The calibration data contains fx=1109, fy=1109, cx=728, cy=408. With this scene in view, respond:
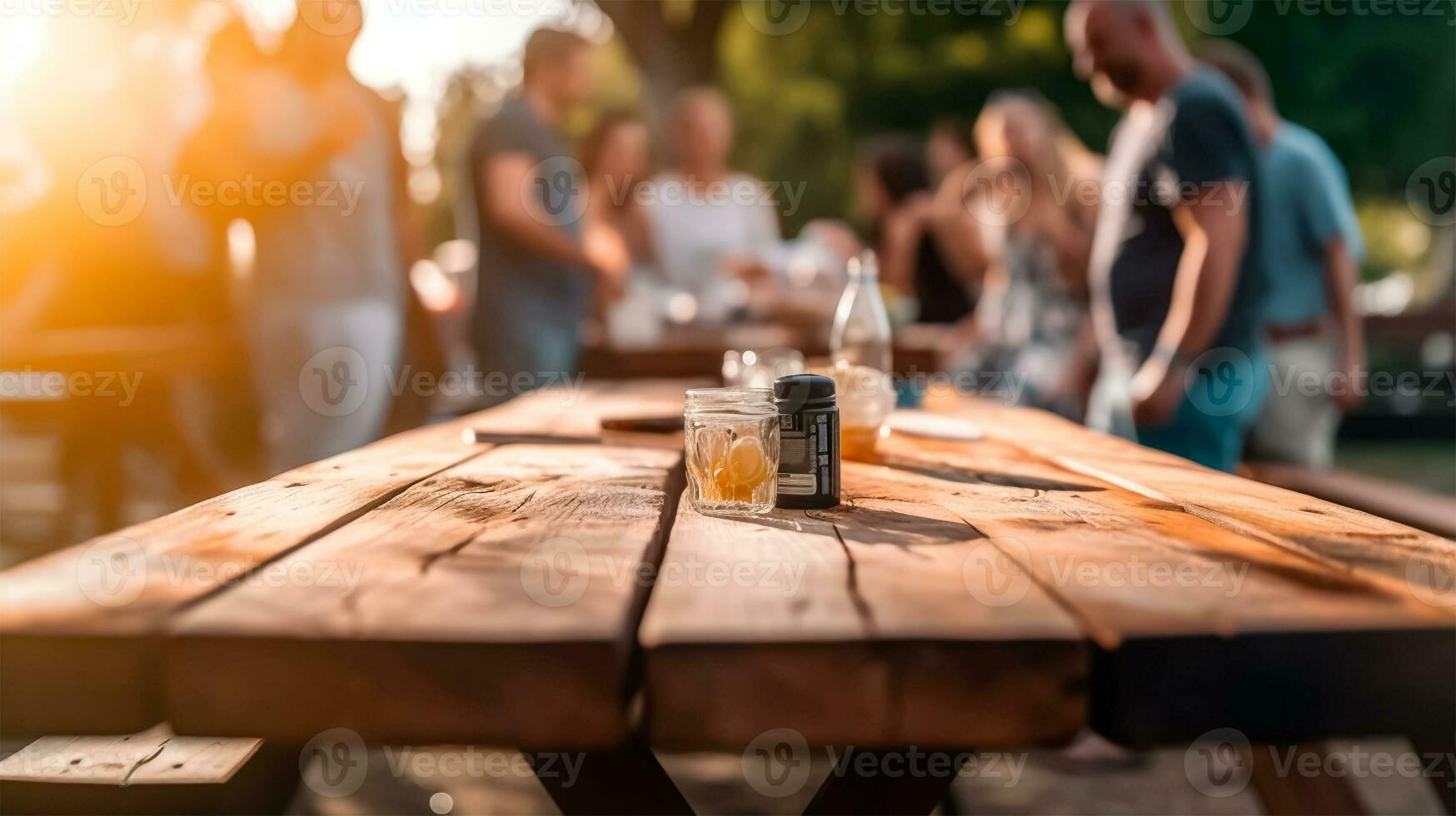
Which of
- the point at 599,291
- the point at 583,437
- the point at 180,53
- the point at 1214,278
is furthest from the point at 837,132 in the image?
the point at 583,437

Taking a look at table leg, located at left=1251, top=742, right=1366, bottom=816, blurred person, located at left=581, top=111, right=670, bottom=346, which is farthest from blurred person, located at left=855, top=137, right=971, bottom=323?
table leg, located at left=1251, top=742, right=1366, bottom=816

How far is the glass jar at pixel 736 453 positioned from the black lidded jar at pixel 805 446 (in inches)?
0.5

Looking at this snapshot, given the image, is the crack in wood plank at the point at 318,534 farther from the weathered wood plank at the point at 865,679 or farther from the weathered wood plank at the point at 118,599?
the weathered wood plank at the point at 865,679

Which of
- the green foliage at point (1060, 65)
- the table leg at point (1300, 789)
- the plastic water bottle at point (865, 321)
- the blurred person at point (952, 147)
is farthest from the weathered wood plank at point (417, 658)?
the green foliage at point (1060, 65)

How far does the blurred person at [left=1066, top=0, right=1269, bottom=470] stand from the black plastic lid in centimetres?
153

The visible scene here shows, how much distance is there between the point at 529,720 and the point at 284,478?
829mm

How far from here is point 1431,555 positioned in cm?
103

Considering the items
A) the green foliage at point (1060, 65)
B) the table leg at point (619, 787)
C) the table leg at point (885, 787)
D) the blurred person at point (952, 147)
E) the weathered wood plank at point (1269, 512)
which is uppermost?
the green foliage at point (1060, 65)

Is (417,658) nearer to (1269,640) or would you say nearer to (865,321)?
(1269,640)

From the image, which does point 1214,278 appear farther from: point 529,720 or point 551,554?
point 529,720

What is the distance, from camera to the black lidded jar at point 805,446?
1292mm

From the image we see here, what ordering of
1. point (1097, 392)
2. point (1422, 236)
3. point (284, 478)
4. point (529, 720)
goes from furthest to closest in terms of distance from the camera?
point (1422, 236) < point (1097, 392) < point (284, 478) < point (529, 720)

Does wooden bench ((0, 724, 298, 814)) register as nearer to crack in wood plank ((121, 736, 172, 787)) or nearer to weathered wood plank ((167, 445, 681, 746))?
crack in wood plank ((121, 736, 172, 787))

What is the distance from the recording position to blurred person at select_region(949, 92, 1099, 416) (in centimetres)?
397
